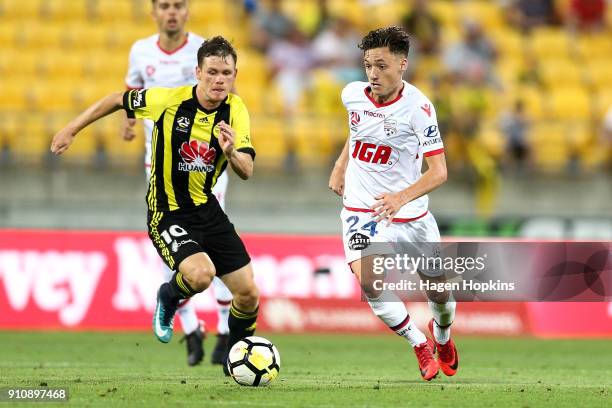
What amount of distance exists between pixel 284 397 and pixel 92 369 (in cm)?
269

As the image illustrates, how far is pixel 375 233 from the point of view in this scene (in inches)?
354

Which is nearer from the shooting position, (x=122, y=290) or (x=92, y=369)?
(x=92, y=369)

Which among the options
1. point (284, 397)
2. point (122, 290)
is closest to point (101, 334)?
point (122, 290)

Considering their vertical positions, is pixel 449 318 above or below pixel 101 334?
above

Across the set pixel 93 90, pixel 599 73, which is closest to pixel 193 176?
pixel 93 90

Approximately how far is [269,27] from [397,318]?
10.8m

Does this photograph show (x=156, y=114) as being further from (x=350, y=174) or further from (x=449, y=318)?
(x=449, y=318)

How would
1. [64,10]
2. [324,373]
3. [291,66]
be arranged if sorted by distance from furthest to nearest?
[64,10]
[291,66]
[324,373]

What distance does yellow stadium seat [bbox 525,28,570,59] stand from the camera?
838 inches

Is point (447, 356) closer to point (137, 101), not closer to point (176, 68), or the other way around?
point (137, 101)

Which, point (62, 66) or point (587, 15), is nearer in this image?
point (62, 66)

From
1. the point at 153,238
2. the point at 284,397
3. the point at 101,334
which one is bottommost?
the point at 101,334

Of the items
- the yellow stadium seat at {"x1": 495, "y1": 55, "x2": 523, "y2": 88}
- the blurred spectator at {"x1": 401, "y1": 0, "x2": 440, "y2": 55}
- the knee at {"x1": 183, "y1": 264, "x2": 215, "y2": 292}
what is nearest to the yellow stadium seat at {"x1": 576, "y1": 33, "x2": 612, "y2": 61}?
the yellow stadium seat at {"x1": 495, "y1": 55, "x2": 523, "y2": 88}

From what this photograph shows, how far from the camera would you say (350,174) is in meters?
9.29
